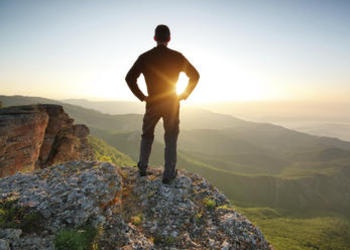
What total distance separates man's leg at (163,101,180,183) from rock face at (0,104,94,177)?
1673 centimetres

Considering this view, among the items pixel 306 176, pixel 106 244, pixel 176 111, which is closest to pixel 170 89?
pixel 176 111

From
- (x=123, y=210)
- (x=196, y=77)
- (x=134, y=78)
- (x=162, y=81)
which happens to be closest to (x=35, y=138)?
(x=134, y=78)

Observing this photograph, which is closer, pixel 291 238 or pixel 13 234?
pixel 13 234

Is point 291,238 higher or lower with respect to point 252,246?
lower

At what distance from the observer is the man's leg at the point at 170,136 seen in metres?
9.95

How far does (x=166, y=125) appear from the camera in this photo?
10.1 meters

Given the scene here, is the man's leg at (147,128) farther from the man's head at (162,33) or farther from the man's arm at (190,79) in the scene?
the man's head at (162,33)

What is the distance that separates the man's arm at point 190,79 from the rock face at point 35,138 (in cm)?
1809

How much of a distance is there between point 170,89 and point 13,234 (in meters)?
6.47

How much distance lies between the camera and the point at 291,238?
99.6 meters

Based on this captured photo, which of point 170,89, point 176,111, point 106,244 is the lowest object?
point 106,244

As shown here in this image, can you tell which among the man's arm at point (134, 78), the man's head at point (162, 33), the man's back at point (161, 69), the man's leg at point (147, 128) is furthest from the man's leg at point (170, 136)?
the man's head at point (162, 33)

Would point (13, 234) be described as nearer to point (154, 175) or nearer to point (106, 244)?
point (106, 244)

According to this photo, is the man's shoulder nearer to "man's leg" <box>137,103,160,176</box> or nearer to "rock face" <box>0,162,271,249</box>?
"man's leg" <box>137,103,160,176</box>
